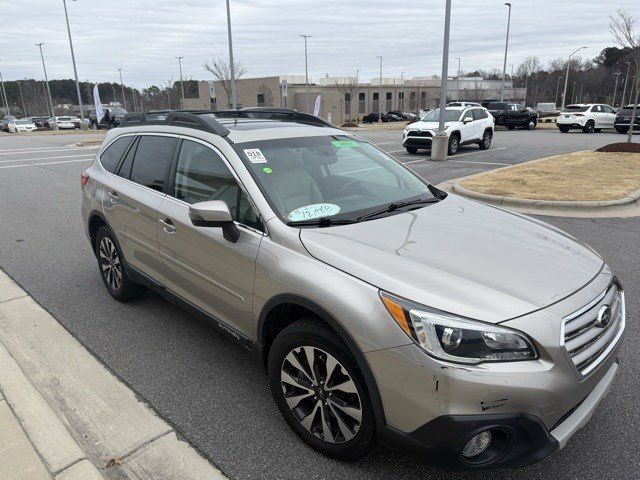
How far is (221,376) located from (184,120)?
1.96 m

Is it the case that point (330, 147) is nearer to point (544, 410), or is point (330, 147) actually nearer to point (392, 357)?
point (392, 357)

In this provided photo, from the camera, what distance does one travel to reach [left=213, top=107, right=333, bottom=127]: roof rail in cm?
414

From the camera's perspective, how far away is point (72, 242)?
6805 mm

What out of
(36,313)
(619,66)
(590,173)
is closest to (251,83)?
(619,66)

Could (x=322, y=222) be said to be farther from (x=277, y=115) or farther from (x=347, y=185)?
(x=277, y=115)

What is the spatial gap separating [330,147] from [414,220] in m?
1.01

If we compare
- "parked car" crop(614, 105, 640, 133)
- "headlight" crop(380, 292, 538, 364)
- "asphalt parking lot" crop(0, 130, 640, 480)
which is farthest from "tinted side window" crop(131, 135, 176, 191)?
"parked car" crop(614, 105, 640, 133)

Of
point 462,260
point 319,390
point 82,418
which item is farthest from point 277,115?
point 82,418

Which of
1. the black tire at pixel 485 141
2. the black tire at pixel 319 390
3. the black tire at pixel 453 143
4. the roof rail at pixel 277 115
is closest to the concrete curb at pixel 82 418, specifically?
the black tire at pixel 319 390

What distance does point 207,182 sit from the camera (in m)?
3.34

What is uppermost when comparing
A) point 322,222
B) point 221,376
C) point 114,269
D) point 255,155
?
point 255,155

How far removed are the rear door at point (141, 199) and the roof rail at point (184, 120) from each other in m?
0.15

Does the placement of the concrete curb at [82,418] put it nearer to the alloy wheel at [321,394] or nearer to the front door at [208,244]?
the alloy wheel at [321,394]

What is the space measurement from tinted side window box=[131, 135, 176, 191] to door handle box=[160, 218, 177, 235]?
320 mm
